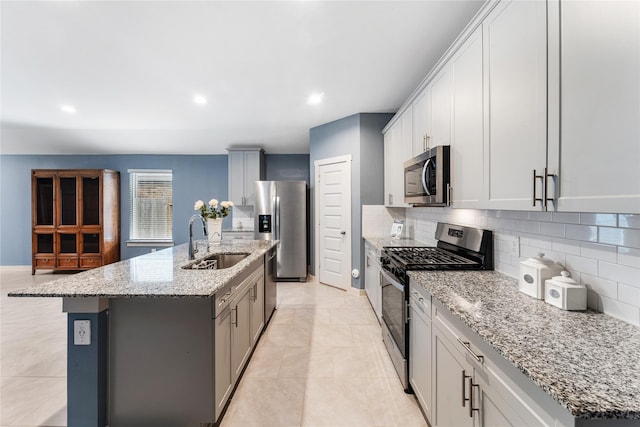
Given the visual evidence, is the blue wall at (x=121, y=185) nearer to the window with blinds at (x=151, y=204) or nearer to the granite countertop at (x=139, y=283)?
the window with blinds at (x=151, y=204)

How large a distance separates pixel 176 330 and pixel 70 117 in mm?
4698

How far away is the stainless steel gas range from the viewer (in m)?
1.90

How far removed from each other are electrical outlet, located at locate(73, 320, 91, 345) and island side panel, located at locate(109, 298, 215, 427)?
0.35ft

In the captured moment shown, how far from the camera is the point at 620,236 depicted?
1.10 metres

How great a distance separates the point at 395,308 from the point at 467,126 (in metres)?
1.40

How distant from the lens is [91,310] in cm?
151

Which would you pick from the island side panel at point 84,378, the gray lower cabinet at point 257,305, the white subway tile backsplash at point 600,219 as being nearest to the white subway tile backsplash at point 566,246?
the white subway tile backsplash at point 600,219

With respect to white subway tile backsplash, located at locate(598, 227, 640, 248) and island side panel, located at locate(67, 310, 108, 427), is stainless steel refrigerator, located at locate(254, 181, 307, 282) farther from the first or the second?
white subway tile backsplash, located at locate(598, 227, 640, 248)

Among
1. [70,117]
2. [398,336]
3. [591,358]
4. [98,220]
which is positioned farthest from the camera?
[98,220]

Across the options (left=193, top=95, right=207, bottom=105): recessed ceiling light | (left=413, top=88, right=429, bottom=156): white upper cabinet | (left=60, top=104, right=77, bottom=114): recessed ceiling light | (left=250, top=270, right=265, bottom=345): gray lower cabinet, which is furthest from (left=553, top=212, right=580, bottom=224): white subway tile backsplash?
(left=60, top=104, right=77, bottom=114): recessed ceiling light

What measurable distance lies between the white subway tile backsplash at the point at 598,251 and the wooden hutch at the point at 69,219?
7.06 m

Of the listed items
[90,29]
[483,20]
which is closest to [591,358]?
[483,20]

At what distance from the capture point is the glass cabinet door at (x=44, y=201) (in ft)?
18.0

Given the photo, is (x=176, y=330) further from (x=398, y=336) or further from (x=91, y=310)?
(x=398, y=336)
